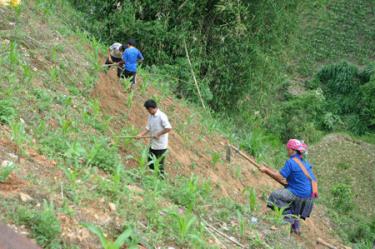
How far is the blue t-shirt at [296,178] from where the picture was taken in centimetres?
597

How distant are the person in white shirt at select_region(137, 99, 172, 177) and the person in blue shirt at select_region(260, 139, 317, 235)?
1259 millimetres

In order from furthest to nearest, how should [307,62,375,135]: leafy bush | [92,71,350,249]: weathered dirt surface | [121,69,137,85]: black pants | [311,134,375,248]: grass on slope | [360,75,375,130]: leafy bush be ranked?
1. [307,62,375,135]: leafy bush
2. [360,75,375,130]: leafy bush
3. [311,134,375,248]: grass on slope
4. [121,69,137,85]: black pants
5. [92,71,350,249]: weathered dirt surface

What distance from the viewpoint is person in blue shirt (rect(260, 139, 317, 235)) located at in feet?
19.7

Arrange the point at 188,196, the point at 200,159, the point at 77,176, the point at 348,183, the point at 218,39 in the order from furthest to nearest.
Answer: the point at 348,183, the point at 218,39, the point at 200,159, the point at 188,196, the point at 77,176

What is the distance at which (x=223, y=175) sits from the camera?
805 centimetres

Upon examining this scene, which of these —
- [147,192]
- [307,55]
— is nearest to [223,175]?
[147,192]

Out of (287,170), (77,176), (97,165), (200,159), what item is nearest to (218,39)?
(200,159)

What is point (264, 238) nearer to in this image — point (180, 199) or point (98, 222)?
point (180, 199)

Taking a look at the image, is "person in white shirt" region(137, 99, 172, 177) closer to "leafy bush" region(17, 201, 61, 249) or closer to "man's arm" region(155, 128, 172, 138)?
"man's arm" region(155, 128, 172, 138)

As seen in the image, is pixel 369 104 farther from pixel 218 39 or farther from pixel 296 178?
pixel 296 178

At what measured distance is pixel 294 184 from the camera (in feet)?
20.0

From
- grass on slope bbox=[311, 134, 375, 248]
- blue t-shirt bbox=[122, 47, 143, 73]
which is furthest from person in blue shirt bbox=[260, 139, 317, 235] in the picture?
blue t-shirt bbox=[122, 47, 143, 73]

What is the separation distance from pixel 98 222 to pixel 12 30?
5.02 meters

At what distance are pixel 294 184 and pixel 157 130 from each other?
5.94ft
